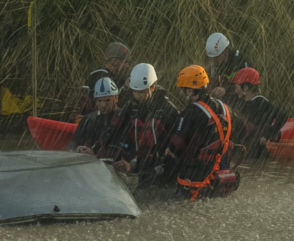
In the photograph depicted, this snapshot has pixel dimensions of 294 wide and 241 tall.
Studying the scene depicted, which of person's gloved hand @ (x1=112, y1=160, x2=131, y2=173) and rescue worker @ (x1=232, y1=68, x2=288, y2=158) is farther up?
rescue worker @ (x1=232, y1=68, x2=288, y2=158)

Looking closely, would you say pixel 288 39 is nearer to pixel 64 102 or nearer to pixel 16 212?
pixel 64 102

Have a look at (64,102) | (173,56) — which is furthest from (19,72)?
(173,56)

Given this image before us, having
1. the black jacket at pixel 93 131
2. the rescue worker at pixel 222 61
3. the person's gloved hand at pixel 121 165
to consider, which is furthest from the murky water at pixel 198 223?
the rescue worker at pixel 222 61

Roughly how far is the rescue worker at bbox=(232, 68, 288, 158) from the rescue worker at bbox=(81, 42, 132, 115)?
1355 mm

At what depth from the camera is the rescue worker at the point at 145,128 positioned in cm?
788

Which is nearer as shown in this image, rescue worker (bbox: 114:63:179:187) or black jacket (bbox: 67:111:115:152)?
rescue worker (bbox: 114:63:179:187)

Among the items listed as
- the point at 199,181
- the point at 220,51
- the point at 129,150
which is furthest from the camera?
the point at 220,51

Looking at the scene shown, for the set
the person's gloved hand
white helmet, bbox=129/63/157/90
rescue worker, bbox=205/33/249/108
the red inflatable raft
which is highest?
rescue worker, bbox=205/33/249/108

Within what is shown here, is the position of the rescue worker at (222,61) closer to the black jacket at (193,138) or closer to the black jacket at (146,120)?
the black jacket at (146,120)

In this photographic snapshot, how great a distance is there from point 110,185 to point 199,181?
105cm

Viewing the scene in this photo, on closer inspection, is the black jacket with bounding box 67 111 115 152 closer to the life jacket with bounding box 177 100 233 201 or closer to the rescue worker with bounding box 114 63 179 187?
the rescue worker with bounding box 114 63 179 187

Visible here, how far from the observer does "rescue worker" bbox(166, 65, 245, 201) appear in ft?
23.9

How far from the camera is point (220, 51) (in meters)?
10.3

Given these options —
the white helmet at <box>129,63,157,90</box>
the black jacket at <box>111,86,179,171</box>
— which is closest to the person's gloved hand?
the black jacket at <box>111,86,179,171</box>
